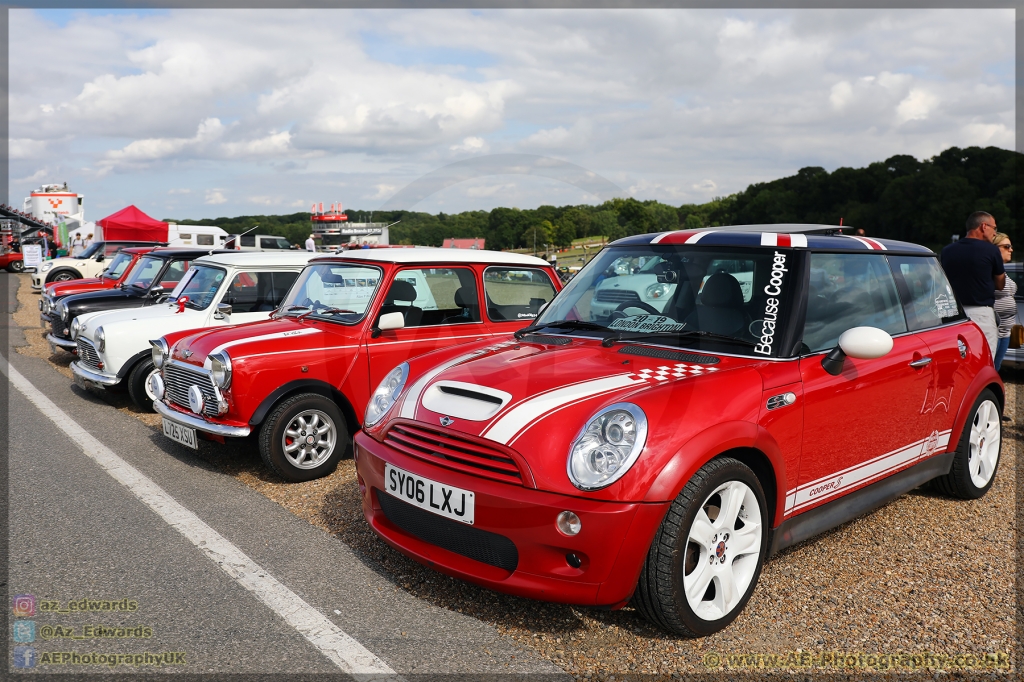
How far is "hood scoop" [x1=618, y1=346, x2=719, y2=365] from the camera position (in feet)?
11.6

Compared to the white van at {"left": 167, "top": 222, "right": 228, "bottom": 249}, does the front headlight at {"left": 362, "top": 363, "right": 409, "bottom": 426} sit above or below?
below

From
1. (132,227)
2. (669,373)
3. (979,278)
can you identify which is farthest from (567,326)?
(132,227)

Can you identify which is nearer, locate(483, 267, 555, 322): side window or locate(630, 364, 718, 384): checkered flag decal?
locate(630, 364, 718, 384): checkered flag decal

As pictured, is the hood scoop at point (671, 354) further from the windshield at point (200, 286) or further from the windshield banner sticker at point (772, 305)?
the windshield at point (200, 286)

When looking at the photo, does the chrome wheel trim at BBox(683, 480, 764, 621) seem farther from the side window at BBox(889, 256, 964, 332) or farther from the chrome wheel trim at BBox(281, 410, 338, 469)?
the chrome wheel trim at BBox(281, 410, 338, 469)

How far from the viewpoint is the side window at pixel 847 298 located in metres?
3.80

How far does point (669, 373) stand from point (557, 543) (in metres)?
0.98

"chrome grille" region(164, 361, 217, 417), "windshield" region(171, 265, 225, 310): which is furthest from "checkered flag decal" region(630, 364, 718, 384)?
"windshield" region(171, 265, 225, 310)

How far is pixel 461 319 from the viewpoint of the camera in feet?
21.0

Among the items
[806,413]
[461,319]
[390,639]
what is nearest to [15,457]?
[461,319]

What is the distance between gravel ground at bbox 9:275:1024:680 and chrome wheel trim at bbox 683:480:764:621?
0.54 ft

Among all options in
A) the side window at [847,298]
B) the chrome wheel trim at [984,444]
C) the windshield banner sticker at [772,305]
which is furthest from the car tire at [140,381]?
the chrome wheel trim at [984,444]

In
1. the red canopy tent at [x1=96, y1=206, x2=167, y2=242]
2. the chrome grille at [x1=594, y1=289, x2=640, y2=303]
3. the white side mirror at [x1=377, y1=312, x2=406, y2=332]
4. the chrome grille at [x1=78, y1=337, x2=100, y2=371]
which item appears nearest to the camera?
the chrome grille at [x1=594, y1=289, x2=640, y2=303]

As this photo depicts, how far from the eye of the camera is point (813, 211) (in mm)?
70250
